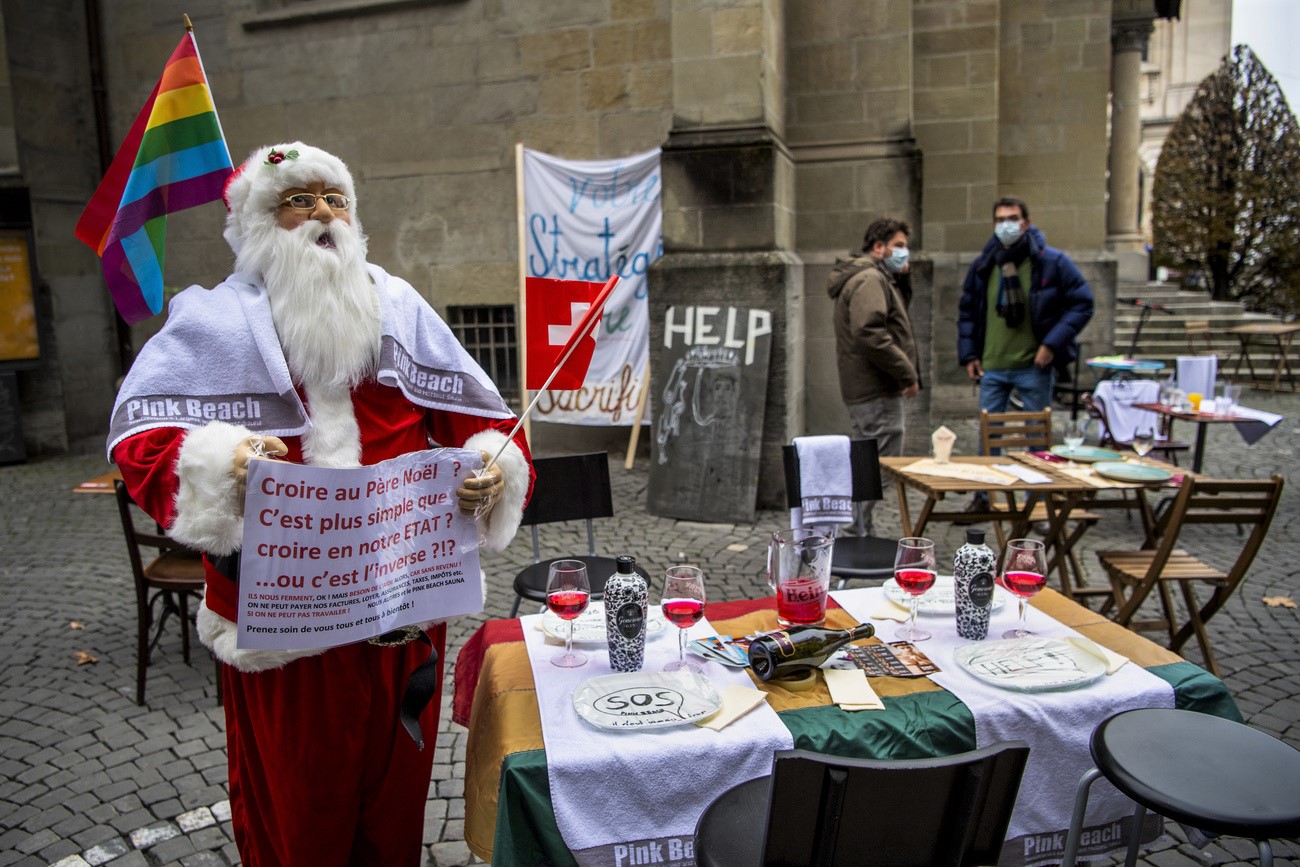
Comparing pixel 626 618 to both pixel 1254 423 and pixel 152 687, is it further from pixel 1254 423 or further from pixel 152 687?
pixel 1254 423

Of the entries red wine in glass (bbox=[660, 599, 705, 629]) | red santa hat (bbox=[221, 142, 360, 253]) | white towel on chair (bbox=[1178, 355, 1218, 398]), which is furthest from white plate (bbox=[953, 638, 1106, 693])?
white towel on chair (bbox=[1178, 355, 1218, 398])

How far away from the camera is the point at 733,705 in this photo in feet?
6.75

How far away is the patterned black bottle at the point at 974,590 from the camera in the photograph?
240 centimetres

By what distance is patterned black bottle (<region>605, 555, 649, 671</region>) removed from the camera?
221 cm

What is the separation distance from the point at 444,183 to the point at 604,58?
1967 mm

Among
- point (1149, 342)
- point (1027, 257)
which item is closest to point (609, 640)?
point (1027, 257)

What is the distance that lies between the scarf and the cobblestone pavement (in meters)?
1.55

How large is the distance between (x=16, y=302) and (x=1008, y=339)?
Answer: 9.24m

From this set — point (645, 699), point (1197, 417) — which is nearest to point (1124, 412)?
point (1197, 417)

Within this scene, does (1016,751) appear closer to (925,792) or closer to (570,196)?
(925,792)

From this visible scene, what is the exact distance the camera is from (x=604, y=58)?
8.30m

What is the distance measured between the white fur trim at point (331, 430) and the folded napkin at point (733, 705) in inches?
39.6

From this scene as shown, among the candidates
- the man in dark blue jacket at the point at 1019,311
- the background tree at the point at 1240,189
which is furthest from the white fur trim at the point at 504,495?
the background tree at the point at 1240,189

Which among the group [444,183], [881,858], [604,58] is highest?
[604,58]
